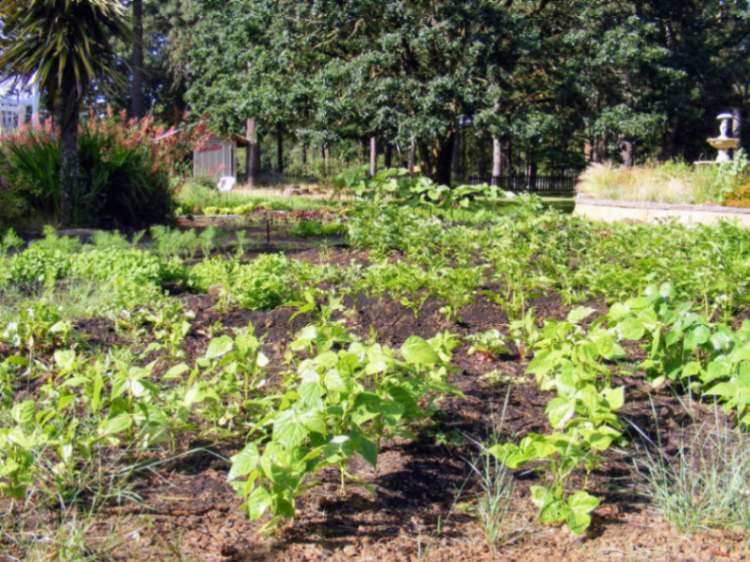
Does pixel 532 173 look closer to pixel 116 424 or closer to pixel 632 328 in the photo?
pixel 632 328

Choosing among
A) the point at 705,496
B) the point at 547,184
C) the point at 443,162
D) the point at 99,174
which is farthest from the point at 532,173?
the point at 705,496

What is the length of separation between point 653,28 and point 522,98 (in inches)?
167

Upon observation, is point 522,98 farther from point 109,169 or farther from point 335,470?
point 335,470

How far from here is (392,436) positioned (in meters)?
2.77

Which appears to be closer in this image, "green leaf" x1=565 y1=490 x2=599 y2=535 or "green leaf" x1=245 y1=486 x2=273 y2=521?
"green leaf" x1=245 y1=486 x2=273 y2=521

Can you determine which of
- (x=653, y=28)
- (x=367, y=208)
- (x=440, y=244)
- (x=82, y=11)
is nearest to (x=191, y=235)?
(x=367, y=208)

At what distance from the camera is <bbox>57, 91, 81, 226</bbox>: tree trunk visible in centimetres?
1108

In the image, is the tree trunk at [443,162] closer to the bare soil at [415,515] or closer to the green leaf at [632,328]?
the bare soil at [415,515]

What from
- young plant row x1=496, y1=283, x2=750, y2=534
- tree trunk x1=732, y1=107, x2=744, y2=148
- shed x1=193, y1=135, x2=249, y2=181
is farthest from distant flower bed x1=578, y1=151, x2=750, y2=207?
tree trunk x1=732, y1=107, x2=744, y2=148

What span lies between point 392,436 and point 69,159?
31.7 feet

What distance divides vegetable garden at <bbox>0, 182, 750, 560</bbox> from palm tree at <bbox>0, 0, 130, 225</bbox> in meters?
7.14

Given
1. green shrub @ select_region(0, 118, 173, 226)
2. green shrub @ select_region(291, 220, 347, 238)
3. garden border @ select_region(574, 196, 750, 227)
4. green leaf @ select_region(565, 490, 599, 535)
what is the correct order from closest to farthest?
green leaf @ select_region(565, 490, 599, 535) < green shrub @ select_region(291, 220, 347, 238) < green shrub @ select_region(0, 118, 173, 226) < garden border @ select_region(574, 196, 750, 227)

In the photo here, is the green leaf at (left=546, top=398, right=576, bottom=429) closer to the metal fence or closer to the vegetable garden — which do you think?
the vegetable garden

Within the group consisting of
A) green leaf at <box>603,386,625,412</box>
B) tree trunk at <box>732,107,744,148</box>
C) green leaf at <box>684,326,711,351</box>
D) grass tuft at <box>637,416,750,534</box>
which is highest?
tree trunk at <box>732,107,744,148</box>
